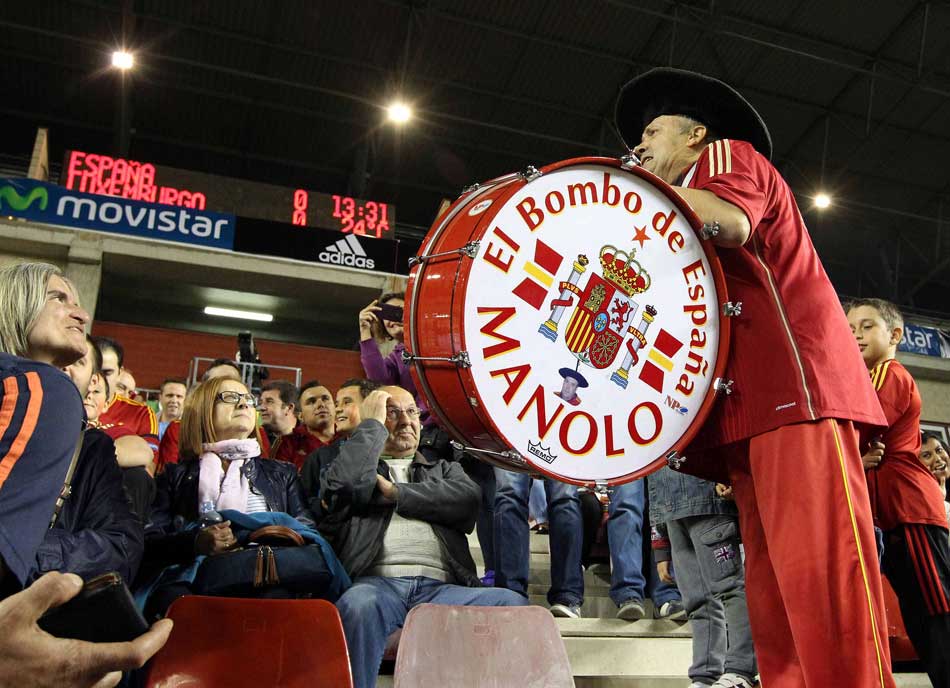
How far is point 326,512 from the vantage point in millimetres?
3199

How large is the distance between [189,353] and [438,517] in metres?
9.61

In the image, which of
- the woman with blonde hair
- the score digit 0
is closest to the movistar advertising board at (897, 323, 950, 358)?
the score digit 0

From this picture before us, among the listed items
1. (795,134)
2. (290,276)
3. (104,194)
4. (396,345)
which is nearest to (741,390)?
(396,345)

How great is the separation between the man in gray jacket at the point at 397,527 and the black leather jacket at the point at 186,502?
0.17 metres

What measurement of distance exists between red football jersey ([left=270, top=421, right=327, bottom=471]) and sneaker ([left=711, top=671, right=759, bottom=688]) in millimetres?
2630

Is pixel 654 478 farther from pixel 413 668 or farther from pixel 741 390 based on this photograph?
pixel 741 390

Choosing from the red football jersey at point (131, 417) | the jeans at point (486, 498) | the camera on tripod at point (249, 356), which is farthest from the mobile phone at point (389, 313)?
the camera on tripod at point (249, 356)

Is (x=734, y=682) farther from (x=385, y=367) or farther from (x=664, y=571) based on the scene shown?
(x=385, y=367)

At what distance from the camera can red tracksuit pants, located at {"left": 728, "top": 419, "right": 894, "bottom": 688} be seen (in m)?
1.37

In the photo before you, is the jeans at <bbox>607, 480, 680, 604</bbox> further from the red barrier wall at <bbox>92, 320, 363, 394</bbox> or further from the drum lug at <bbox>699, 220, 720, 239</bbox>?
the red barrier wall at <bbox>92, 320, 363, 394</bbox>

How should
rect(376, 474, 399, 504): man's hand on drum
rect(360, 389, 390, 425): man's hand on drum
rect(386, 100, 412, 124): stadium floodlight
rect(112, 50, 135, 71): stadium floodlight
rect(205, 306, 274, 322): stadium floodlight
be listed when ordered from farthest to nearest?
1. rect(205, 306, 274, 322): stadium floodlight
2. rect(386, 100, 412, 124): stadium floodlight
3. rect(112, 50, 135, 71): stadium floodlight
4. rect(360, 389, 390, 425): man's hand on drum
5. rect(376, 474, 399, 504): man's hand on drum

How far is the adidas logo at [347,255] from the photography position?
10.9 metres

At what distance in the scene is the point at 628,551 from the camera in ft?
12.1

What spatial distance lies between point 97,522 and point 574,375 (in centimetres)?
144
